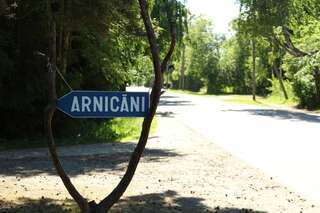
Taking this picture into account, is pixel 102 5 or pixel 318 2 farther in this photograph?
pixel 318 2

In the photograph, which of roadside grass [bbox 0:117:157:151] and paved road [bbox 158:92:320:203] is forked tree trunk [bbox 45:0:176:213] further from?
roadside grass [bbox 0:117:157:151]

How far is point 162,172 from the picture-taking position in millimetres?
11531

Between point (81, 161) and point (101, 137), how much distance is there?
206 inches

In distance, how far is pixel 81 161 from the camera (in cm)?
1313

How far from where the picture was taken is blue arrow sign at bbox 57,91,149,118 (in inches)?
241

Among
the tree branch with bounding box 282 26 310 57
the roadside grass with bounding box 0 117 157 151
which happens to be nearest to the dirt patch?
the roadside grass with bounding box 0 117 157 151

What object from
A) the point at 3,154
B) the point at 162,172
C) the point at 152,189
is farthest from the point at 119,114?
the point at 3,154

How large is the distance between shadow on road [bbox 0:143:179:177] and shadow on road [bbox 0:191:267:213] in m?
3.03

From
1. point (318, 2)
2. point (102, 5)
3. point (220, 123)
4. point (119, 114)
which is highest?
point (318, 2)

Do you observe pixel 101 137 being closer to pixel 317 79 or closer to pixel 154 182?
pixel 154 182

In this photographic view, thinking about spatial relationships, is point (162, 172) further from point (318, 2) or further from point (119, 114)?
point (318, 2)

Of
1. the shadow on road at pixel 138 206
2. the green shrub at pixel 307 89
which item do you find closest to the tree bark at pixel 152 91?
the shadow on road at pixel 138 206

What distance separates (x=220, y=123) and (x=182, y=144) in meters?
8.82

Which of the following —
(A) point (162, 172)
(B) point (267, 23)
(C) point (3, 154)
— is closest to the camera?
(A) point (162, 172)
